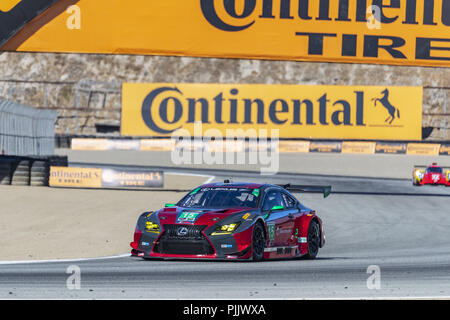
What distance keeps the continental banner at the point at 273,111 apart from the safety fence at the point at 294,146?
801mm

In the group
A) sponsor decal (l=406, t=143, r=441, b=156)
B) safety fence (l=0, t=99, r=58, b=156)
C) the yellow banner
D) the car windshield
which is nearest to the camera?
the car windshield

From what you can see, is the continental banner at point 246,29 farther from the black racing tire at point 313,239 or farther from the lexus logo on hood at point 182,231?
the lexus logo on hood at point 182,231

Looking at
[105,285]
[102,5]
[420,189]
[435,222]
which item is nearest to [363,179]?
[420,189]

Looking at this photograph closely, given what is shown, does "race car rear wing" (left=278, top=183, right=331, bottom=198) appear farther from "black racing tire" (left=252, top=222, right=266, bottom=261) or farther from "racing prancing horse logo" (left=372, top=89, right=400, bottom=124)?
"racing prancing horse logo" (left=372, top=89, right=400, bottom=124)

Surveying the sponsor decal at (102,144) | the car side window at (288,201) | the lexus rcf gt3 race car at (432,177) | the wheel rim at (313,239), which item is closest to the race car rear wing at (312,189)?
the car side window at (288,201)

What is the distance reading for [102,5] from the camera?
787 inches

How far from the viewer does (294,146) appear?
53.6 meters

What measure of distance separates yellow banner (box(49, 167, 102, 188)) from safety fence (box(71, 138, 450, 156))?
25126 mm

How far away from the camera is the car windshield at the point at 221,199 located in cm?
1252

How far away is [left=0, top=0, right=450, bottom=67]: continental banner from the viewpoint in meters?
19.9

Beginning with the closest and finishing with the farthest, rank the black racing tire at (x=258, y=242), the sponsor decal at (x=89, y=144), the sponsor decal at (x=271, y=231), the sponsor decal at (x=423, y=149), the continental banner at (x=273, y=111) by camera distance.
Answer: the black racing tire at (x=258, y=242), the sponsor decal at (x=271, y=231), the continental banner at (x=273, y=111), the sponsor decal at (x=423, y=149), the sponsor decal at (x=89, y=144)

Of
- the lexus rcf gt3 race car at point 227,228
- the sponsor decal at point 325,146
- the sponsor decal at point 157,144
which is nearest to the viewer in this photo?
the lexus rcf gt3 race car at point 227,228

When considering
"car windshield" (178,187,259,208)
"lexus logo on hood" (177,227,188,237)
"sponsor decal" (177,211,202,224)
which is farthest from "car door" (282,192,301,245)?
"lexus logo on hood" (177,227,188,237)

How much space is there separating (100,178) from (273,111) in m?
27.2
